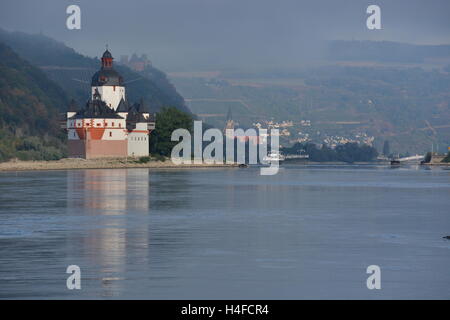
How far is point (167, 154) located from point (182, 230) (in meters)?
156

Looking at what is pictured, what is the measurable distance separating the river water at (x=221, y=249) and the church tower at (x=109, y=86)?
427 ft

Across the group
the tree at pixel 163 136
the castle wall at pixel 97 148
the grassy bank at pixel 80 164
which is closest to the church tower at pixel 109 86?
the tree at pixel 163 136

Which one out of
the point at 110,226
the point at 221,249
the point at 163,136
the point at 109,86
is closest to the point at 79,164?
the point at 109,86

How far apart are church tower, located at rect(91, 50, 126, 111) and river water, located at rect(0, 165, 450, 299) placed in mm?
130032

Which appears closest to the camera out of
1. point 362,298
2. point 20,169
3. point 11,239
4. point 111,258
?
point 362,298

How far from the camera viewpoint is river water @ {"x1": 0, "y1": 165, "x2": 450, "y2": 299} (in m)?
25.8

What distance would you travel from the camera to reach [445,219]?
51.2 m

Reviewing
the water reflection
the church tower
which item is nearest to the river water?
the water reflection

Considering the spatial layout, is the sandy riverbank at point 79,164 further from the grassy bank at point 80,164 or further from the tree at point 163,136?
the tree at point 163,136

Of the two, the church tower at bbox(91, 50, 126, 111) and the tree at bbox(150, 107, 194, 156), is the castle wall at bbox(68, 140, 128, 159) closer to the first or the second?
the church tower at bbox(91, 50, 126, 111)

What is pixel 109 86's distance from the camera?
194 m
